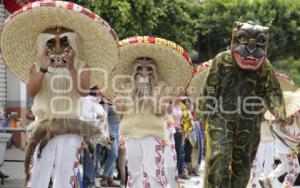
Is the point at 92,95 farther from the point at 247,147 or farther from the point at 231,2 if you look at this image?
the point at 231,2

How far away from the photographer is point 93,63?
22.3 feet

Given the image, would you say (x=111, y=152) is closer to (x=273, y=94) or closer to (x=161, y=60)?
(x=161, y=60)

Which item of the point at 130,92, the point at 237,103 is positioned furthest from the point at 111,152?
the point at 237,103

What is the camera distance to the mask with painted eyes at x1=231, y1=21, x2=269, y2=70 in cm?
668

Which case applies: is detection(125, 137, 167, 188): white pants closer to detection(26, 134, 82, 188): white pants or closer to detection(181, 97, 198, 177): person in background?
detection(26, 134, 82, 188): white pants

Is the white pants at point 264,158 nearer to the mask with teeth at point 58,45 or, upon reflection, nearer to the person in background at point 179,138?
the person in background at point 179,138

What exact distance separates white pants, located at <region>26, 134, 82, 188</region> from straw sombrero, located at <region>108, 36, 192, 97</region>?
1814 mm

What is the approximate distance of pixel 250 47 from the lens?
671cm

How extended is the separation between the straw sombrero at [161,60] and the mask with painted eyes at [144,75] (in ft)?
0.24

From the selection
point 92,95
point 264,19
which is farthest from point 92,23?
point 264,19

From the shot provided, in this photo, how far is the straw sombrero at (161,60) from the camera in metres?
7.91

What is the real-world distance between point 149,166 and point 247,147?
1.27 m

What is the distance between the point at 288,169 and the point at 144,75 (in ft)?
10.7

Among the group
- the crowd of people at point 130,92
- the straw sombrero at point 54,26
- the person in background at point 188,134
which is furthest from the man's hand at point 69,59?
the person in background at point 188,134
